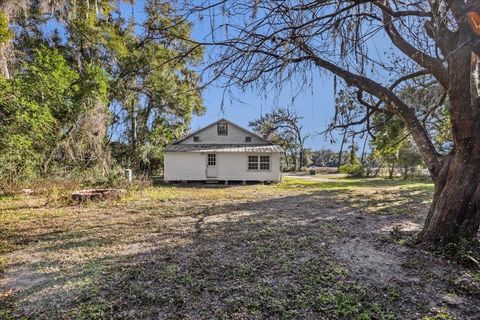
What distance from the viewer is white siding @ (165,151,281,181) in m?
16.5

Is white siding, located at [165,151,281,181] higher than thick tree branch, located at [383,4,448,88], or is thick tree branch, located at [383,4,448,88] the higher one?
thick tree branch, located at [383,4,448,88]

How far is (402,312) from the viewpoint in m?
2.38

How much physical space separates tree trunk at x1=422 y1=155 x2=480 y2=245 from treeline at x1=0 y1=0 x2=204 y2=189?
5.47 meters

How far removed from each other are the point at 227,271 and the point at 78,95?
45.2 ft

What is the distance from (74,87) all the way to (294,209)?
40.6 feet

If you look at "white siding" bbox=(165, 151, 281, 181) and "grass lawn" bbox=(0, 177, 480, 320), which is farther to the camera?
"white siding" bbox=(165, 151, 281, 181)

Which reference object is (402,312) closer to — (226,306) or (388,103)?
(226,306)

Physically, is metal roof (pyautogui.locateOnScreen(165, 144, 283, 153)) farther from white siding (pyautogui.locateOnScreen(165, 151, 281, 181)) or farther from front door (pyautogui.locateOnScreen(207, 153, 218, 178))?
front door (pyautogui.locateOnScreen(207, 153, 218, 178))

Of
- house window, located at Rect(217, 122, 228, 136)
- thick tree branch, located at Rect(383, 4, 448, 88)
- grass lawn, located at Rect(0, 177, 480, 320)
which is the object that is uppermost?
house window, located at Rect(217, 122, 228, 136)

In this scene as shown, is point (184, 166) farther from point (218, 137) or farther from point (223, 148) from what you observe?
point (218, 137)

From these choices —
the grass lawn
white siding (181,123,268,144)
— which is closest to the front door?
white siding (181,123,268,144)

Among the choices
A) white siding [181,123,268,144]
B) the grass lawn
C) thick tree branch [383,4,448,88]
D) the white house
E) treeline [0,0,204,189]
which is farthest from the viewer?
white siding [181,123,268,144]

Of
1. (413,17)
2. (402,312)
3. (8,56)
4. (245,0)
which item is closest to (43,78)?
(8,56)

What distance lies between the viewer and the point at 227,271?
3301mm
